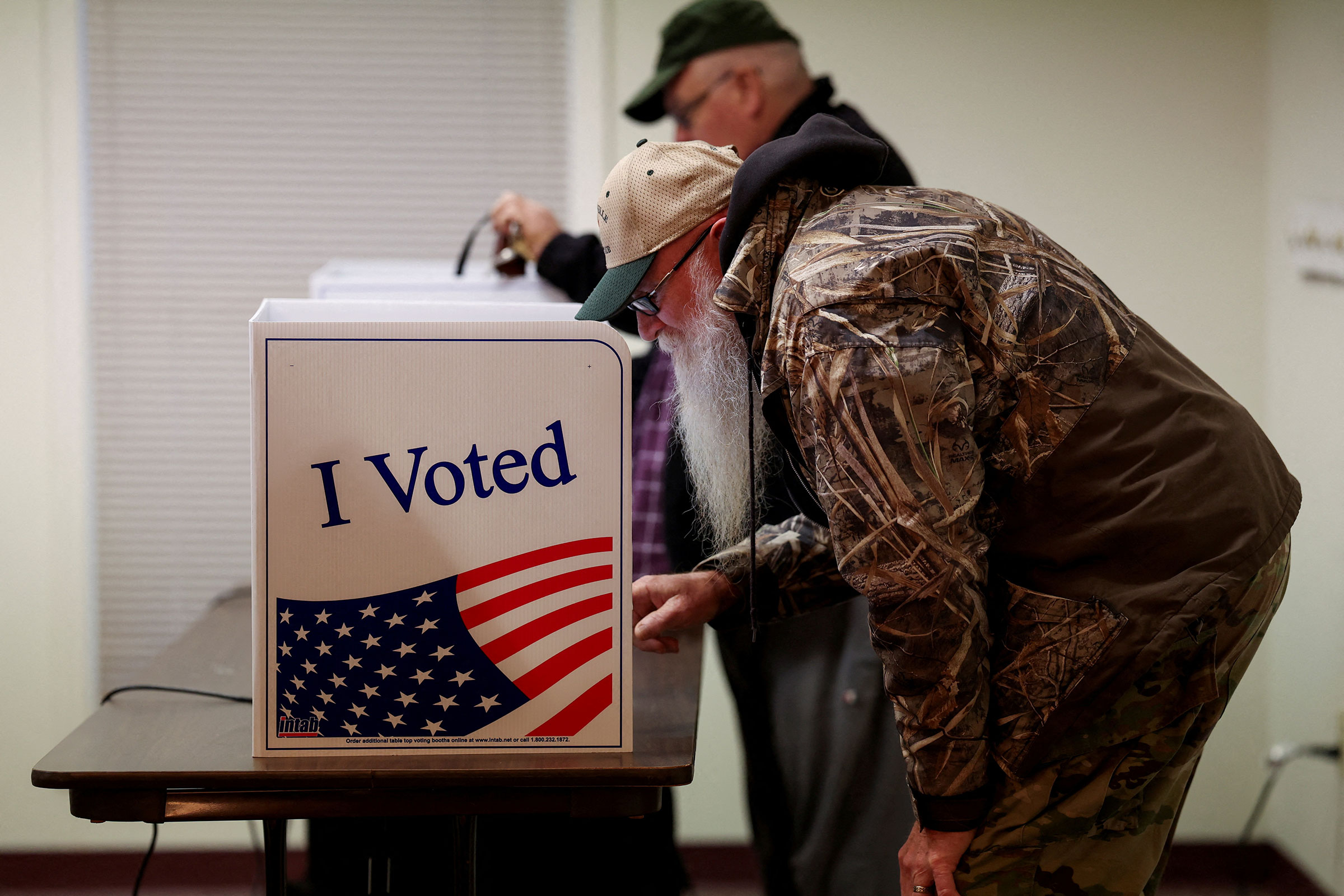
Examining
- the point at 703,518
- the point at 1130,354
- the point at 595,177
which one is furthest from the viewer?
the point at 595,177

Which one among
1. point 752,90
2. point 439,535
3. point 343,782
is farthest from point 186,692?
point 752,90

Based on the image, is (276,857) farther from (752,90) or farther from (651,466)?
(752,90)

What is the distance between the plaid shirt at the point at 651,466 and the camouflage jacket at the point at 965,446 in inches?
37.0

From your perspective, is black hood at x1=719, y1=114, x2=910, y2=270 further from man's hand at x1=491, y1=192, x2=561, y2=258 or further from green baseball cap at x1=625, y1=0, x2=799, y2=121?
green baseball cap at x1=625, y1=0, x2=799, y2=121

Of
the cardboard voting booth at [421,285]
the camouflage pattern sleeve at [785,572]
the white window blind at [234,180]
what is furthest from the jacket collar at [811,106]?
the camouflage pattern sleeve at [785,572]

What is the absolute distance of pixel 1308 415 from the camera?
2.22 m

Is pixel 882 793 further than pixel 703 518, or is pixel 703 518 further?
pixel 882 793

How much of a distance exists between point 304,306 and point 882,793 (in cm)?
129

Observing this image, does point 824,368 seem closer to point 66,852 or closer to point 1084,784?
point 1084,784

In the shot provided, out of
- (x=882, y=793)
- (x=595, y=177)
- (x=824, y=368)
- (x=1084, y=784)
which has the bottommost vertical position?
(x=882, y=793)

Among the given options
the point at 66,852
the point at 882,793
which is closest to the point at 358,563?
the point at 882,793

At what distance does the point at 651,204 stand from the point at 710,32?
1.13 metres

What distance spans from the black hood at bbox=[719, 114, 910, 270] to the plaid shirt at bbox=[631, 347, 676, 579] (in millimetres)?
953

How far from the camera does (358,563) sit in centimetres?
102
